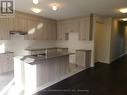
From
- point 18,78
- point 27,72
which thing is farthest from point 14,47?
point 27,72

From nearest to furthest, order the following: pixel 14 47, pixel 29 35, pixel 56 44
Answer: pixel 14 47 → pixel 29 35 → pixel 56 44

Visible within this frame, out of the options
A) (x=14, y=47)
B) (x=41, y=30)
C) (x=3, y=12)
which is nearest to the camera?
(x=3, y=12)

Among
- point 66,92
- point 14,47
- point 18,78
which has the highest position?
point 14,47

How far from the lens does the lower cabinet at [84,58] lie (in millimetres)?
6177

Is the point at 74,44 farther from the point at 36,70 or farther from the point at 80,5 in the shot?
the point at 36,70

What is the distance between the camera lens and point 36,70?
3377mm

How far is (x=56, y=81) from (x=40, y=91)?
0.84m

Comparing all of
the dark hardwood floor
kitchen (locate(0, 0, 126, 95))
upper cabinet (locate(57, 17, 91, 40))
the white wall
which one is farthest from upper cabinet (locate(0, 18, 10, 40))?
the white wall

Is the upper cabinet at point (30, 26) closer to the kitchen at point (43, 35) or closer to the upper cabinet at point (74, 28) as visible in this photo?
the kitchen at point (43, 35)

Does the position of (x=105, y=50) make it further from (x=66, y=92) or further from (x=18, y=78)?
(x=18, y=78)

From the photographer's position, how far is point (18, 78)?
3.79m

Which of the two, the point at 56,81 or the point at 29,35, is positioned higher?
the point at 29,35

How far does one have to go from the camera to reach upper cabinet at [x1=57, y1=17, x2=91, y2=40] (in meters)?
6.44

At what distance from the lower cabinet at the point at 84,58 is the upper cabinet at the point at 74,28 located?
31.2 inches
